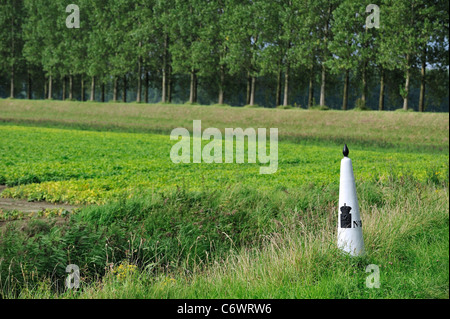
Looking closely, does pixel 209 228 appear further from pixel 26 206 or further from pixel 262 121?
pixel 262 121

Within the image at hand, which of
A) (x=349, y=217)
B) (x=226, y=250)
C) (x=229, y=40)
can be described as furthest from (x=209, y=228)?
(x=229, y=40)

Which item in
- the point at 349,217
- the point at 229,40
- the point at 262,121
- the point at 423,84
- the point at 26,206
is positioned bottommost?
the point at 26,206

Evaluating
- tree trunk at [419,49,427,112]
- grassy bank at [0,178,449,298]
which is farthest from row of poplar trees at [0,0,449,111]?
grassy bank at [0,178,449,298]

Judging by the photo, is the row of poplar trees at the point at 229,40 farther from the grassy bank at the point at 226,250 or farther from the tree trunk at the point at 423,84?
the grassy bank at the point at 226,250

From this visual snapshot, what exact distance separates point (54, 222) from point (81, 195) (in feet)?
9.87

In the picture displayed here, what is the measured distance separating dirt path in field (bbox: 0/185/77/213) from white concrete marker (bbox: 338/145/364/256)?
6225 millimetres

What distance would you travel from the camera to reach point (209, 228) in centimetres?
848

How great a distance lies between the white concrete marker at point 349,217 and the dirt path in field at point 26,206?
245 inches

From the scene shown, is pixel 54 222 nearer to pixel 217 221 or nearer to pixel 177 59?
pixel 217 221

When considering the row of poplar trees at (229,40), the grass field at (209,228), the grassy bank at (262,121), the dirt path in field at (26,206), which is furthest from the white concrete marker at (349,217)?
the row of poplar trees at (229,40)

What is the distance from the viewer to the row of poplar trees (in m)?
35.8

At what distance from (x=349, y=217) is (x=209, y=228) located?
10.7 ft

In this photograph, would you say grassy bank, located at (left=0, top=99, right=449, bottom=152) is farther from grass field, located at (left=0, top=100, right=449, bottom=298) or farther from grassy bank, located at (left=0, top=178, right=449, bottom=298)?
grassy bank, located at (left=0, top=178, right=449, bottom=298)

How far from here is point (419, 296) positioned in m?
4.70
